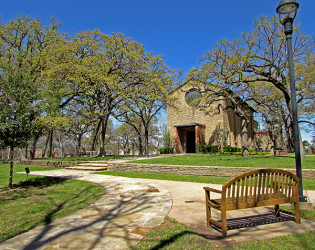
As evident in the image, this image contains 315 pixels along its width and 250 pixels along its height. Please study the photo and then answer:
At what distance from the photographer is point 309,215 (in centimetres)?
407

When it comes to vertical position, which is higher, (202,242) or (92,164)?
(92,164)

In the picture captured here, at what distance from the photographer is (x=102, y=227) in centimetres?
361

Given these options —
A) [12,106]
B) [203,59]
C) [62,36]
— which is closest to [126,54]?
[203,59]

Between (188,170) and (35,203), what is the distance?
6.87 meters

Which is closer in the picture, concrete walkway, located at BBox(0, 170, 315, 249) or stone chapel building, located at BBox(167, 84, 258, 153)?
concrete walkway, located at BBox(0, 170, 315, 249)

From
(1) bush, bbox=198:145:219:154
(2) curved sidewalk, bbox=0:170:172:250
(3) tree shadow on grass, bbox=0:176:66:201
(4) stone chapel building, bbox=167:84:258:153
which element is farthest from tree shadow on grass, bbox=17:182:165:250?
(1) bush, bbox=198:145:219:154

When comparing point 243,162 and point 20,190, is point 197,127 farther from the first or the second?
point 20,190

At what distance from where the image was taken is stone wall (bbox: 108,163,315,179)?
9031 mm

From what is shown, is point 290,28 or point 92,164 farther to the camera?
point 92,164

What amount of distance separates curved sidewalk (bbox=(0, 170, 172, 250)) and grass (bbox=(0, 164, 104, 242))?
329 mm

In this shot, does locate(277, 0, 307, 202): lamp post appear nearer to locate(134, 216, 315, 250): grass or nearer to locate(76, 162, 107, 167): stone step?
locate(134, 216, 315, 250): grass

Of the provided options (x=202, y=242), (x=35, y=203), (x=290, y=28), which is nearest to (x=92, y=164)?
(x=35, y=203)

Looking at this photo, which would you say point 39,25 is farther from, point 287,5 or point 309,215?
point 309,215

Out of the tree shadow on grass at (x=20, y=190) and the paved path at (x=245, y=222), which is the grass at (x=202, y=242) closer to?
the paved path at (x=245, y=222)
